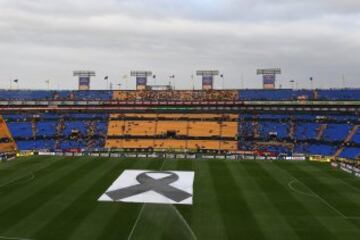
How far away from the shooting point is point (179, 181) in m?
48.9

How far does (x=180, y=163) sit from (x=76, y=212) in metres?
29.3

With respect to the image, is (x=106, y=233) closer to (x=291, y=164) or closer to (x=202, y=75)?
(x=291, y=164)

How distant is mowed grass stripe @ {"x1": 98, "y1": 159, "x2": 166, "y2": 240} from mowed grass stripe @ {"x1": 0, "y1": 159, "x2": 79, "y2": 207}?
9.69 metres

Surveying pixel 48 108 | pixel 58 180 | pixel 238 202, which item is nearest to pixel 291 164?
pixel 238 202

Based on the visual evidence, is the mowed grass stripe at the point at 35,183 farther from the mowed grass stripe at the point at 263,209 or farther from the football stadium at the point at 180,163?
the mowed grass stripe at the point at 263,209

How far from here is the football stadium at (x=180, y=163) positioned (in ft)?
108

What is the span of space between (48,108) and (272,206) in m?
78.2

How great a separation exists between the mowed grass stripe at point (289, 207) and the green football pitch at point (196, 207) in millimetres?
76

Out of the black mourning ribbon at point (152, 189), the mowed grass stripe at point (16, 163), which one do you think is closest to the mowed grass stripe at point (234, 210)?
the black mourning ribbon at point (152, 189)

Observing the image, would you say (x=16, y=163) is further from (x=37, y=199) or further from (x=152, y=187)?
(x=152, y=187)

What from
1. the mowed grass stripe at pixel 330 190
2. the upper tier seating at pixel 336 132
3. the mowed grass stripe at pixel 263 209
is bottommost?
the mowed grass stripe at pixel 330 190

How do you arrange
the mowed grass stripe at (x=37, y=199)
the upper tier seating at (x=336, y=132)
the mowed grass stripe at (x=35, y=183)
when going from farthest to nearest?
the upper tier seating at (x=336, y=132)
the mowed grass stripe at (x=35, y=183)
the mowed grass stripe at (x=37, y=199)

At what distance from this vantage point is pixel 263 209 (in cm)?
3756

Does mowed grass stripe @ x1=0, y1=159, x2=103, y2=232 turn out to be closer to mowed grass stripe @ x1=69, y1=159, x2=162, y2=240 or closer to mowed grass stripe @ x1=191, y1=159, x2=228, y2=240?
mowed grass stripe @ x1=69, y1=159, x2=162, y2=240
